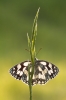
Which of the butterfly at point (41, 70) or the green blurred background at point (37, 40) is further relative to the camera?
the green blurred background at point (37, 40)

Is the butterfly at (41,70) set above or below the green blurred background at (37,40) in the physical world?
below

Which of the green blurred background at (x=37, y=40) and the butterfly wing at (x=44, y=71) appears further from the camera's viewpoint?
the green blurred background at (x=37, y=40)

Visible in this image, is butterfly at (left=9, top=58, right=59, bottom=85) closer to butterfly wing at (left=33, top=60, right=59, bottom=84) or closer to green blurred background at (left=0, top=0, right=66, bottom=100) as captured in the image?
butterfly wing at (left=33, top=60, right=59, bottom=84)

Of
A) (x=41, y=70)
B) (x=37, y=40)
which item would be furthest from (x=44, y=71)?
(x=37, y=40)

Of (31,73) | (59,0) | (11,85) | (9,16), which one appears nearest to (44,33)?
(9,16)

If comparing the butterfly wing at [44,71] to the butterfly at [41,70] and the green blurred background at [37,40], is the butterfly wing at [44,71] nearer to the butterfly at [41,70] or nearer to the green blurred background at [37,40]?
the butterfly at [41,70]

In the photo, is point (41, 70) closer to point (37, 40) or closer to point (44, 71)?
point (44, 71)

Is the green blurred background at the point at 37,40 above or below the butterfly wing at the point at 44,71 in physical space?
above

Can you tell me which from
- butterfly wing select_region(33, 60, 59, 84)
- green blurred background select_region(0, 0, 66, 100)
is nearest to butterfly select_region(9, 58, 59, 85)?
butterfly wing select_region(33, 60, 59, 84)

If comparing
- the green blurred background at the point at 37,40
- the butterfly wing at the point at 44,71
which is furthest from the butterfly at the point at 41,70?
the green blurred background at the point at 37,40
